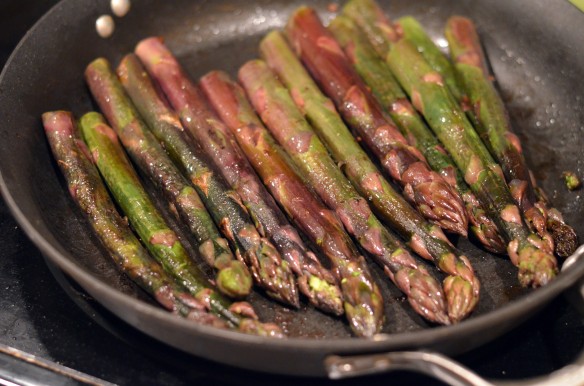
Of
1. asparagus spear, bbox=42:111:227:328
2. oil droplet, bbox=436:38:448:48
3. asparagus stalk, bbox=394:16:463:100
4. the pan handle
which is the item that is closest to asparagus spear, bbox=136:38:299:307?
asparagus spear, bbox=42:111:227:328

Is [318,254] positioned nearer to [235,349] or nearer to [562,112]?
[235,349]

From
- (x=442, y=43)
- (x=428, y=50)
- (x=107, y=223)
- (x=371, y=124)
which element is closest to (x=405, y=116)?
(x=371, y=124)

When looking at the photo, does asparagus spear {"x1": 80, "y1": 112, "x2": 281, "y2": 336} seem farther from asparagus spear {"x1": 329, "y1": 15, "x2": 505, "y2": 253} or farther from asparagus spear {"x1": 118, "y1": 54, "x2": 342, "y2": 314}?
asparagus spear {"x1": 329, "y1": 15, "x2": 505, "y2": 253}

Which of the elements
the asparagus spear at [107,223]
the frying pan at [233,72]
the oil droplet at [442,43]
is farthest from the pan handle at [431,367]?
the oil droplet at [442,43]

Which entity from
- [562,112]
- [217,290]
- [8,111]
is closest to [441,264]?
[217,290]

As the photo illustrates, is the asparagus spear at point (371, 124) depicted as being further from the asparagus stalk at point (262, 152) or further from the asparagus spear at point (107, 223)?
the asparagus spear at point (107, 223)
